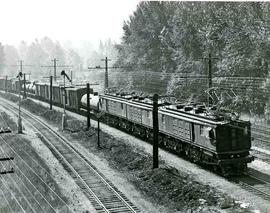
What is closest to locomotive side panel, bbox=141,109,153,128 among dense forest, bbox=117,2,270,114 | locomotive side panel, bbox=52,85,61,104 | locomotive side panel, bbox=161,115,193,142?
locomotive side panel, bbox=161,115,193,142

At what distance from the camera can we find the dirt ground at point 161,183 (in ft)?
65.2

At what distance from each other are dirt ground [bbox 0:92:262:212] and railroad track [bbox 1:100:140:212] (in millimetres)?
1392

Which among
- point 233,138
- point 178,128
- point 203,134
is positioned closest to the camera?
point 233,138

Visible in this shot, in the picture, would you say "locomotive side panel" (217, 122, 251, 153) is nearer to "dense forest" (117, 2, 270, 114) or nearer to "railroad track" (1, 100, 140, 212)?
"railroad track" (1, 100, 140, 212)

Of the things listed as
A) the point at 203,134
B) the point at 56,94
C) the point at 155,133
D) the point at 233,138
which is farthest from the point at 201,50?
the point at 233,138

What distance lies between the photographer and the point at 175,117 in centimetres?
2838

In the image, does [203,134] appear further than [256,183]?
Yes

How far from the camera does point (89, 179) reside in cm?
2586

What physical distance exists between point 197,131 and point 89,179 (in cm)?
745

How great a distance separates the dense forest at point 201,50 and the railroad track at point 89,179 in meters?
12.2

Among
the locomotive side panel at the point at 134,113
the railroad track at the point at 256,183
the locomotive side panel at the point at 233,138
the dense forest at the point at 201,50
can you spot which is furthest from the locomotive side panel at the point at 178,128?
the dense forest at the point at 201,50

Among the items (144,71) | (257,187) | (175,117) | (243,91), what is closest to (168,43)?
(144,71)

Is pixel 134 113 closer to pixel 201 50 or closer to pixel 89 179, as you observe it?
pixel 89 179

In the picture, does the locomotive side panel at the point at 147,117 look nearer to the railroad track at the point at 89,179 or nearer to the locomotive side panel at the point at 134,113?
the locomotive side panel at the point at 134,113
